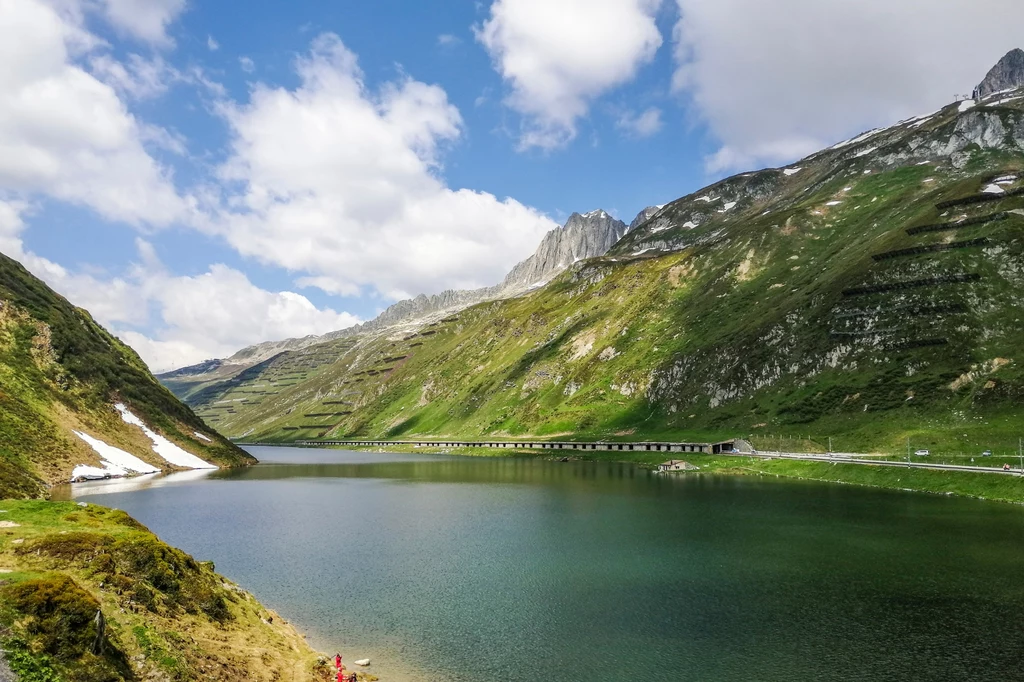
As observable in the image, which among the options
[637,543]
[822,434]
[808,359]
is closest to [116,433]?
[637,543]

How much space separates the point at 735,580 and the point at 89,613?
47776 mm

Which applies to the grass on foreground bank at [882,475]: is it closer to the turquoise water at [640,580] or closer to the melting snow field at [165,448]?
the turquoise water at [640,580]

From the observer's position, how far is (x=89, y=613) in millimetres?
26266

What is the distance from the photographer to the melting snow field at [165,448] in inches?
6601

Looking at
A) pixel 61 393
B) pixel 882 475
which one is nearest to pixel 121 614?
pixel 882 475

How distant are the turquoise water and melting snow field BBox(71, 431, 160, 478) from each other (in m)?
29.1

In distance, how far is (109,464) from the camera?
14225cm

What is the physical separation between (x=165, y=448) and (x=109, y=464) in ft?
104

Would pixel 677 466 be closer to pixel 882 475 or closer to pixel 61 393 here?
pixel 882 475

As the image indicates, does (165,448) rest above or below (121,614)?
above

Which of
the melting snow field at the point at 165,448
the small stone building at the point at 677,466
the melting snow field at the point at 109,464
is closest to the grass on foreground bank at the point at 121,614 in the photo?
the melting snow field at the point at 109,464

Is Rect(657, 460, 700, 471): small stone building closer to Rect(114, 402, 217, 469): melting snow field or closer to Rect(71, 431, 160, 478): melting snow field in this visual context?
Rect(71, 431, 160, 478): melting snow field

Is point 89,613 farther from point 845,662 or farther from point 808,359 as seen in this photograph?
point 808,359

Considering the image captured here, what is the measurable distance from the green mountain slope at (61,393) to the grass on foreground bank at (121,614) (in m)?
91.5
